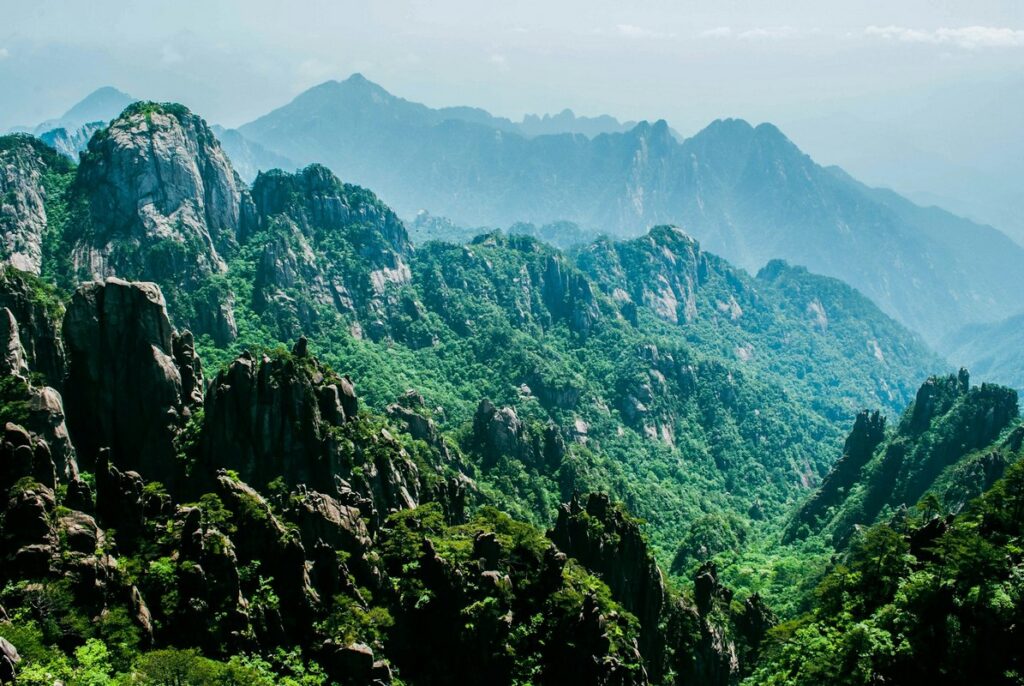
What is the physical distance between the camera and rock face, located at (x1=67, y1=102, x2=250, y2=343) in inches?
4902

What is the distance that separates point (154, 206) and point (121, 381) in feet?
303

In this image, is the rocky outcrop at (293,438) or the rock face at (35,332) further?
the rock face at (35,332)

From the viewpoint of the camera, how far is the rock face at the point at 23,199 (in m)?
115

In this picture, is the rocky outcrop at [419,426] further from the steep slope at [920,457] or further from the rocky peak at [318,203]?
the rocky peak at [318,203]

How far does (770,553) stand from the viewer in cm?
10844

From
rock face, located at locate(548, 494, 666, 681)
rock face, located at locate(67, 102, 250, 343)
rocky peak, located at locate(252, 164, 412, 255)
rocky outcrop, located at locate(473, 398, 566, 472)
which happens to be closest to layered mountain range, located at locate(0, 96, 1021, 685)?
rock face, located at locate(548, 494, 666, 681)

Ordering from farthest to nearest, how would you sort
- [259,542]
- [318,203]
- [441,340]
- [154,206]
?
[441,340] < [318,203] < [154,206] < [259,542]

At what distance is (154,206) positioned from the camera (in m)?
132

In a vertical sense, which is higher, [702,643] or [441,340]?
[441,340]

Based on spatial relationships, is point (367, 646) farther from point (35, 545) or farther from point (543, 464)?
point (543, 464)

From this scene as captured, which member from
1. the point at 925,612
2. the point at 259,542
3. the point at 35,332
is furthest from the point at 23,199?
the point at 925,612

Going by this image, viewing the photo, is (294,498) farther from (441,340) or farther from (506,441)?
(441,340)

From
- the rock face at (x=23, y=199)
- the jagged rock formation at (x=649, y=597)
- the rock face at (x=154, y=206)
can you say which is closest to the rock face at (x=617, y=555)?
the jagged rock formation at (x=649, y=597)

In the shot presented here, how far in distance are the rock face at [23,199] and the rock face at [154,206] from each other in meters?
6.03
